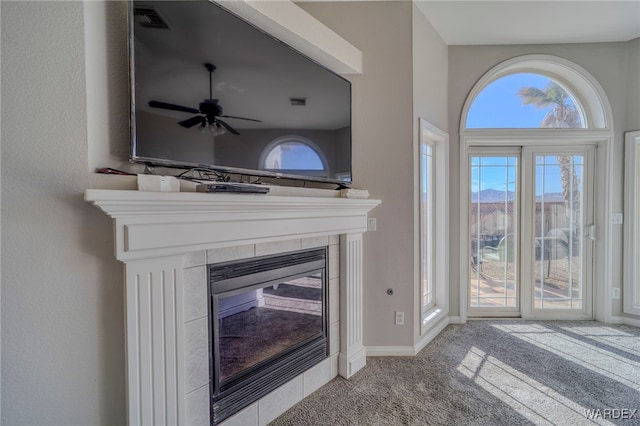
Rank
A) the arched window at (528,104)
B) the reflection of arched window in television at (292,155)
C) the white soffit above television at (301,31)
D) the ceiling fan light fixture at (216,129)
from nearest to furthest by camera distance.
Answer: the ceiling fan light fixture at (216,129)
the white soffit above television at (301,31)
the reflection of arched window in television at (292,155)
the arched window at (528,104)

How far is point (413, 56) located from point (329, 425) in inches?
106

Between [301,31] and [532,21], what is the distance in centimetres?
223

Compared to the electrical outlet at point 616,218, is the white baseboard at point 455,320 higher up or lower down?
lower down

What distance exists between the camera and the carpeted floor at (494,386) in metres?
1.66

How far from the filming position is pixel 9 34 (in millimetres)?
948

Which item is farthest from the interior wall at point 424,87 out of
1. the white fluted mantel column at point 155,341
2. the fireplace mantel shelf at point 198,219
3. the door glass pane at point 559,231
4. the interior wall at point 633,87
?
the interior wall at point 633,87

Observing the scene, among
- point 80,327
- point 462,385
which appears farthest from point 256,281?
point 462,385

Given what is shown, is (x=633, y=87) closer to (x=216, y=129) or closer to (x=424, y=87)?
(x=424, y=87)

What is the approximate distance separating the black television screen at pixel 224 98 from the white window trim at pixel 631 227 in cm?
314

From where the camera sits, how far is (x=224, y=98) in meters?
1.40

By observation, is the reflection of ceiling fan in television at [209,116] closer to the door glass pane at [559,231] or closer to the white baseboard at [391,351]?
the white baseboard at [391,351]

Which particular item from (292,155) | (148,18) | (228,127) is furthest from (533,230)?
(148,18)

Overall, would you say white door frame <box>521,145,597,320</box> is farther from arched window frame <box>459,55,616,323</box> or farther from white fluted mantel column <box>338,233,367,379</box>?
white fluted mantel column <box>338,233,367,379</box>

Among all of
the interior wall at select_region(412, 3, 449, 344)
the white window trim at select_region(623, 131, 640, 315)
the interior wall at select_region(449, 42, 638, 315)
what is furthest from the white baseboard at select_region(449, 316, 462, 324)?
the white window trim at select_region(623, 131, 640, 315)
